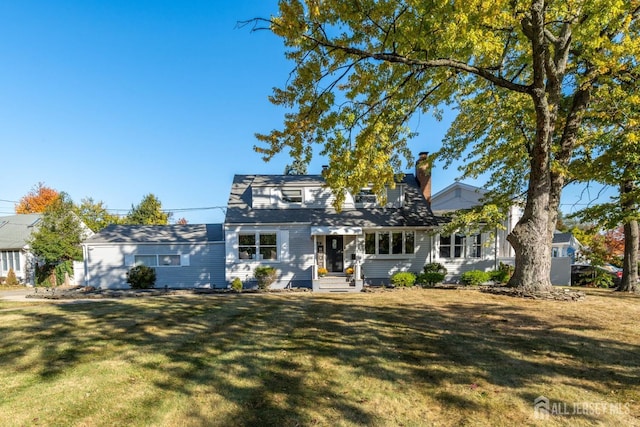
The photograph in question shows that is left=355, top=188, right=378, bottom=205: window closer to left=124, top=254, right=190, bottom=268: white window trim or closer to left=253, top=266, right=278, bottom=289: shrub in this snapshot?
left=253, top=266, right=278, bottom=289: shrub

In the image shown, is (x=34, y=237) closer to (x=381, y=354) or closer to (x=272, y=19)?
(x=272, y=19)

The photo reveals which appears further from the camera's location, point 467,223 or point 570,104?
point 467,223

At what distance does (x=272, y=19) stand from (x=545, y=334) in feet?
27.7

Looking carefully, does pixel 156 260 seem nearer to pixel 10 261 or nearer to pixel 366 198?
pixel 366 198

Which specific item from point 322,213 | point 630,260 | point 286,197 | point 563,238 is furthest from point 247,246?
point 563,238

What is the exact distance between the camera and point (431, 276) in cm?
1529

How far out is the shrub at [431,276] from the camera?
50.2 feet

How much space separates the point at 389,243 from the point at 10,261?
2991cm

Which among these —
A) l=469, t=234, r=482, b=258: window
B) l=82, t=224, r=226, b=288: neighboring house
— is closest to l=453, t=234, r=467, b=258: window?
l=469, t=234, r=482, b=258: window

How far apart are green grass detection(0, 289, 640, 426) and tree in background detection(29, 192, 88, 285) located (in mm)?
16991

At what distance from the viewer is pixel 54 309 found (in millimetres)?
9844

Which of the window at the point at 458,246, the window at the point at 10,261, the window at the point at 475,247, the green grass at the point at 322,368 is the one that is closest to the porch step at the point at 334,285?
the window at the point at 458,246

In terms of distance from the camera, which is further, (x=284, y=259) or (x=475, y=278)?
(x=284, y=259)

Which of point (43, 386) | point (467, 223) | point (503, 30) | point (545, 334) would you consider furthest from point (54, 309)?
point (503, 30)
